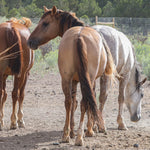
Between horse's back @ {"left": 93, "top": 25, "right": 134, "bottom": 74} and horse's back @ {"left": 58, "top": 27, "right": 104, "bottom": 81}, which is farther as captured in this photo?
horse's back @ {"left": 93, "top": 25, "right": 134, "bottom": 74}

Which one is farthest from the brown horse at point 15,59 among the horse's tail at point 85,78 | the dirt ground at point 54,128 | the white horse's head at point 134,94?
the white horse's head at point 134,94

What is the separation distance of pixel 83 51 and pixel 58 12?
1.57 m

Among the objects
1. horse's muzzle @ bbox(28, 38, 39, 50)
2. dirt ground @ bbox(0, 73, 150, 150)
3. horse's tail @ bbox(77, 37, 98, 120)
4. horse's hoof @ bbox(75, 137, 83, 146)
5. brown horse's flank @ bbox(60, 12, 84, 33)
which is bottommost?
dirt ground @ bbox(0, 73, 150, 150)

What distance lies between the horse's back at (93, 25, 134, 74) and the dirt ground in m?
0.91

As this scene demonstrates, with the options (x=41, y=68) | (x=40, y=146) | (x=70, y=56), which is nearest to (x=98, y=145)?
(x=40, y=146)

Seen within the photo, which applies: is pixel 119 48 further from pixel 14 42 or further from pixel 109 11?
pixel 109 11

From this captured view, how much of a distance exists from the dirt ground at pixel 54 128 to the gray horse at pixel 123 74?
0.37m

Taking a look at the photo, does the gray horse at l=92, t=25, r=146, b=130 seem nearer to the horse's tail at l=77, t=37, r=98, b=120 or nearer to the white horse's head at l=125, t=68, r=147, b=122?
the white horse's head at l=125, t=68, r=147, b=122

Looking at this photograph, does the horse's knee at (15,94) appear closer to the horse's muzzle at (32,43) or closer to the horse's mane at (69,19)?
the horse's muzzle at (32,43)

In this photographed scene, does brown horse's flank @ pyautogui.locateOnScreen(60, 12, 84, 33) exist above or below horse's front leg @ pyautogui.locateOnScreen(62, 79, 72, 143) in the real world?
above

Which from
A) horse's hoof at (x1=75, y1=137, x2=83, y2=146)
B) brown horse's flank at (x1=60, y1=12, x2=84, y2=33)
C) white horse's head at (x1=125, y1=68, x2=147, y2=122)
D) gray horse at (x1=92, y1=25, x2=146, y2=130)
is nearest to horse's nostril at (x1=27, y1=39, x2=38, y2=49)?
brown horse's flank at (x1=60, y1=12, x2=84, y2=33)

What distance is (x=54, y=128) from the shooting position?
6207 mm

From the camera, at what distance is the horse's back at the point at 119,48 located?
592cm

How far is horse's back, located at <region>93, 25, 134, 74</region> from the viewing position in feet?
19.4
